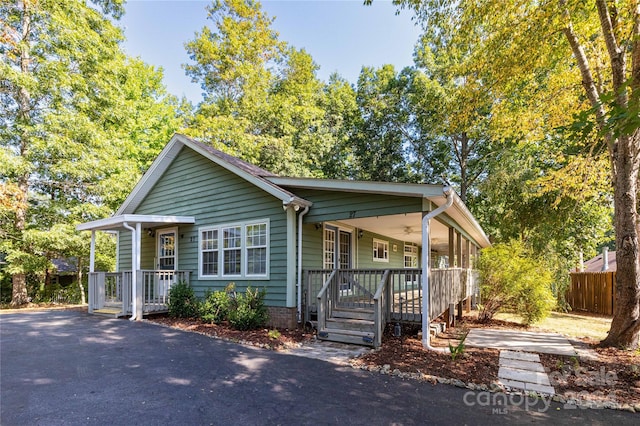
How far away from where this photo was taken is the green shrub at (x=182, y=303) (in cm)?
923

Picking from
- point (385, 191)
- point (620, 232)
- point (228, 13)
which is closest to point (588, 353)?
point (620, 232)

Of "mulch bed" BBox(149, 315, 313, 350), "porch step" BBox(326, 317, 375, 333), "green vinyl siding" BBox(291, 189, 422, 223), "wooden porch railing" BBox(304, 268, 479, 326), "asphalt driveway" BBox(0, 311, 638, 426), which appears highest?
"green vinyl siding" BBox(291, 189, 422, 223)

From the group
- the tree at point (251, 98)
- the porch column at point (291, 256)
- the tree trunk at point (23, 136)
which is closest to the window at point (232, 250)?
the porch column at point (291, 256)

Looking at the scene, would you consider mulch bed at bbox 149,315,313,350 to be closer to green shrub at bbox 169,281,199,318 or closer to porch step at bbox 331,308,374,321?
green shrub at bbox 169,281,199,318

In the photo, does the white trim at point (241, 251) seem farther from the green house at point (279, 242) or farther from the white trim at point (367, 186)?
the white trim at point (367, 186)

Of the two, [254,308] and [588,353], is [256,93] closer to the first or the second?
[254,308]

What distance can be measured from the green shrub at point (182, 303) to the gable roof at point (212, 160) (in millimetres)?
3601

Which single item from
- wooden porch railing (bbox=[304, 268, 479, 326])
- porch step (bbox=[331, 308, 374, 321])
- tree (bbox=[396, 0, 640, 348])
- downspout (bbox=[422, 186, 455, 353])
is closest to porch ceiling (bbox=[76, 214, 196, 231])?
wooden porch railing (bbox=[304, 268, 479, 326])

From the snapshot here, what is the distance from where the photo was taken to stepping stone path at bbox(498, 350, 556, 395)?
4.57 m

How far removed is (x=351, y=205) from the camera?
7539 millimetres

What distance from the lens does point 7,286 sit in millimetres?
15648

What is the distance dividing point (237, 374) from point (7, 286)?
17001mm

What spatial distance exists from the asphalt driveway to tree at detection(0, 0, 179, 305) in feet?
32.0

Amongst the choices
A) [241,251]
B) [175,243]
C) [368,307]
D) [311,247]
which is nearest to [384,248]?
[311,247]
